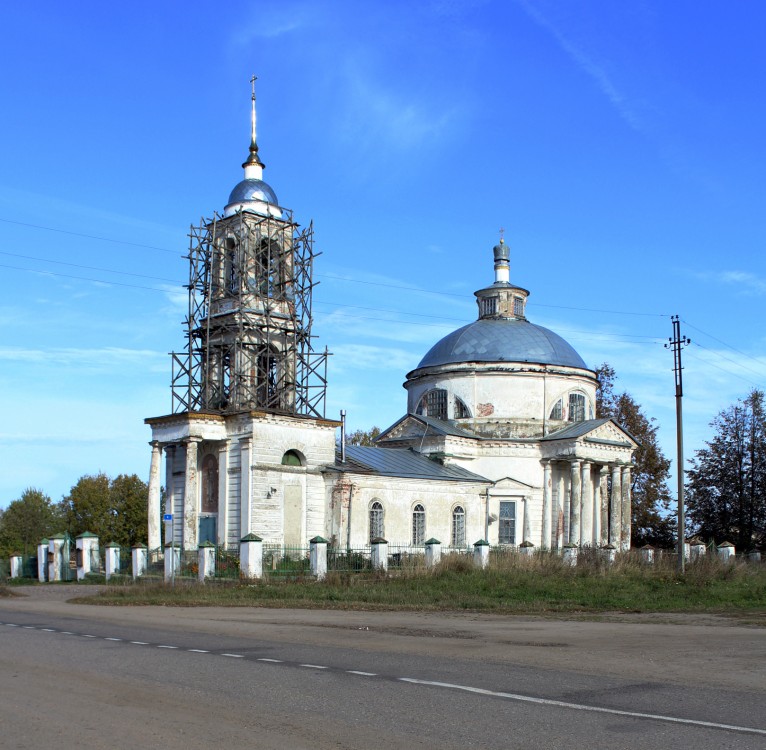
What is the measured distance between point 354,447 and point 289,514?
21.6ft

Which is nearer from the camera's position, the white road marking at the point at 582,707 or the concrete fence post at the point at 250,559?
the white road marking at the point at 582,707

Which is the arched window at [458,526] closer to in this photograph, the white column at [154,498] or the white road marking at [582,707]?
the white column at [154,498]

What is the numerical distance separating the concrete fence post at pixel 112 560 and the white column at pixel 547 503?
19.0 meters

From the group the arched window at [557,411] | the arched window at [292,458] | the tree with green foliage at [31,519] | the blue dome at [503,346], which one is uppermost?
the blue dome at [503,346]

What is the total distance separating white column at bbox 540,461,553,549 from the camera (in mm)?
43688

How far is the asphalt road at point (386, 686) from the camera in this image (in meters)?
7.60

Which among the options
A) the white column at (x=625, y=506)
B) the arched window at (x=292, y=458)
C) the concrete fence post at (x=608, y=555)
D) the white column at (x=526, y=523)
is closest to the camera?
the concrete fence post at (x=608, y=555)

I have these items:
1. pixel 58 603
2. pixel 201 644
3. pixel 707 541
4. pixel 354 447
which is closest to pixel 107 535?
pixel 354 447

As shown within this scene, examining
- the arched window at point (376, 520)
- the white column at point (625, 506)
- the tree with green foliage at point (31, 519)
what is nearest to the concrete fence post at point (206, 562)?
the arched window at point (376, 520)

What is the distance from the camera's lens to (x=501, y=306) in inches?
1951

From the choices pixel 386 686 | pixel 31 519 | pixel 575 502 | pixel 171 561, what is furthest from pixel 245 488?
pixel 31 519

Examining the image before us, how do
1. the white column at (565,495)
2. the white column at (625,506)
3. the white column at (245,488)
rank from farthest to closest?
1. the white column at (625,506)
2. the white column at (565,495)
3. the white column at (245,488)

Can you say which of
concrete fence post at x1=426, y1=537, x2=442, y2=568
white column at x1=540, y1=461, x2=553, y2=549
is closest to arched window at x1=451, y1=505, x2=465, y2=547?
white column at x1=540, y1=461, x2=553, y2=549

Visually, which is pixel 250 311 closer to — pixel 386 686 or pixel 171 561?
pixel 171 561
